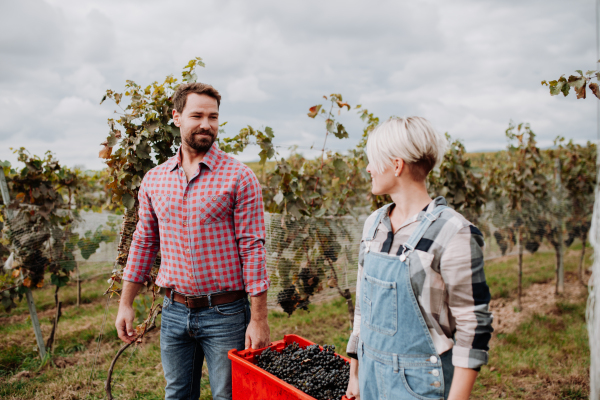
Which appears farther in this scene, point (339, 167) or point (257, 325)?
point (339, 167)

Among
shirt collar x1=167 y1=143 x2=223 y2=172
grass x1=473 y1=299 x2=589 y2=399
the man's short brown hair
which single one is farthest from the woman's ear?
grass x1=473 y1=299 x2=589 y2=399

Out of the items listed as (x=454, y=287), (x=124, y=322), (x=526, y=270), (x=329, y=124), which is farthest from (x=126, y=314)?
(x=526, y=270)

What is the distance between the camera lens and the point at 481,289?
1.18 m

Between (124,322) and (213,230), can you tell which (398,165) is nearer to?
(213,230)

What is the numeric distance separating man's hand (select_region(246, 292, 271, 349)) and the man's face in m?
0.78

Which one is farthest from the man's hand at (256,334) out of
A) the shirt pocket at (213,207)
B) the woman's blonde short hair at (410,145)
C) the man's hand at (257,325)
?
the woman's blonde short hair at (410,145)

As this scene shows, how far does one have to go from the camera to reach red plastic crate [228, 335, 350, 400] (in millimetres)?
1820

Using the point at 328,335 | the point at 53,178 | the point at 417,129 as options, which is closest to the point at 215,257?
the point at 417,129

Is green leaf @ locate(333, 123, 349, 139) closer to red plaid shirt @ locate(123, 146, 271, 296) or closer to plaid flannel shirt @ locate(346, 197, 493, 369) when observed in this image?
red plaid shirt @ locate(123, 146, 271, 296)

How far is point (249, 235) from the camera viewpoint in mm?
1962

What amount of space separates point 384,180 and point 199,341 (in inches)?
50.9

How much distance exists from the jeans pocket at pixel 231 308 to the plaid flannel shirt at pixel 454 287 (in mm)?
983

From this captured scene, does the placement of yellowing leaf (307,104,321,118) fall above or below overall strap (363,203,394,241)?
above

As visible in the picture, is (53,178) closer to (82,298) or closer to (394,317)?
(82,298)
